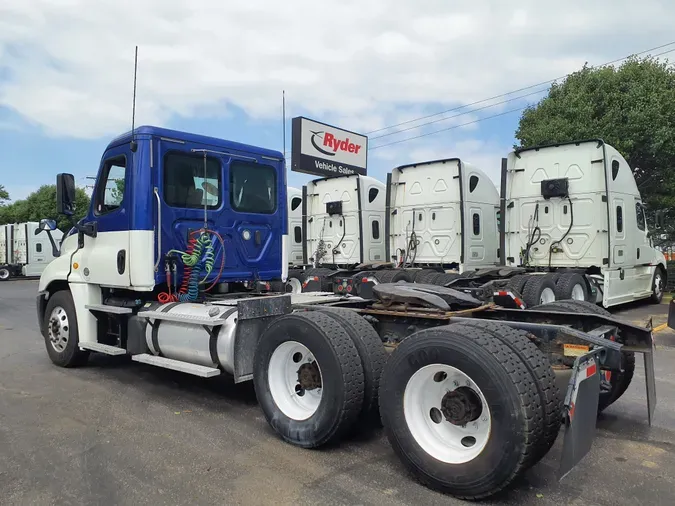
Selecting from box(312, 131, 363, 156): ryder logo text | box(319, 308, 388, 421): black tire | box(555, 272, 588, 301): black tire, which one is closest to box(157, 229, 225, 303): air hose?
box(319, 308, 388, 421): black tire

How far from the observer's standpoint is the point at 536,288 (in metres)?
9.81

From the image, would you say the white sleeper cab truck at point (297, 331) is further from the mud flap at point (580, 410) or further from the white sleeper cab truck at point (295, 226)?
the white sleeper cab truck at point (295, 226)

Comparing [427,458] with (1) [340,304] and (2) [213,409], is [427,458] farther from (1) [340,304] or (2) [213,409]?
(2) [213,409]

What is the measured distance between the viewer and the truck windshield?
650 cm

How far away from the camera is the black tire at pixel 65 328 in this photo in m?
6.74

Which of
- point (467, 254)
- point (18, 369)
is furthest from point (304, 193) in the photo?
point (18, 369)

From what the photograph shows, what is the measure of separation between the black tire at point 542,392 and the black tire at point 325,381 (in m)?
1.12

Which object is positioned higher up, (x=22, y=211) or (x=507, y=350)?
(x=22, y=211)

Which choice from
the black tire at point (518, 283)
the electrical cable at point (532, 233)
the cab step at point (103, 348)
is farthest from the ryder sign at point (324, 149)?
the cab step at point (103, 348)

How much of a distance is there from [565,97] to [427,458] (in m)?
17.9

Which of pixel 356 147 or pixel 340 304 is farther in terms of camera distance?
pixel 356 147

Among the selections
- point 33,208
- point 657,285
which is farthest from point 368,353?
point 33,208

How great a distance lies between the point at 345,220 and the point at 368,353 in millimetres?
10324

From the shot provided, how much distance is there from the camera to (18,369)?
7051 mm
